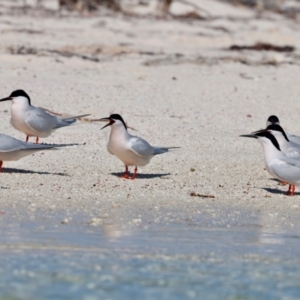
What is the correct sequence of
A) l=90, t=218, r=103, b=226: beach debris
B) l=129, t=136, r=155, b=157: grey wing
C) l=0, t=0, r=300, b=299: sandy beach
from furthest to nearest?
l=129, t=136, r=155, b=157: grey wing, l=0, t=0, r=300, b=299: sandy beach, l=90, t=218, r=103, b=226: beach debris

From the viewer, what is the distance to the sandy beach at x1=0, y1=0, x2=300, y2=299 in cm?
716

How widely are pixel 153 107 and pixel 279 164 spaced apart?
346cm

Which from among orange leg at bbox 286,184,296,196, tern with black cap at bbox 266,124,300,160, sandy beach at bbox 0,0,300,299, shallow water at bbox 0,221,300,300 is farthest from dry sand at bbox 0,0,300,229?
shallow water at bbox 0,221,300,300

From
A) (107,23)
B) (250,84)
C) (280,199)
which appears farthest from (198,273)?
(107,23)

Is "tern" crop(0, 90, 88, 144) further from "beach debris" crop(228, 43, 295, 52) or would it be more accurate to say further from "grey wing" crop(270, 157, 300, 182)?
"beach debris" crop(228, 43, 295, 52)

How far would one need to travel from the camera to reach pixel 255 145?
9.79m

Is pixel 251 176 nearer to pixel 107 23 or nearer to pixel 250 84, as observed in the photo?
pixel 250 84

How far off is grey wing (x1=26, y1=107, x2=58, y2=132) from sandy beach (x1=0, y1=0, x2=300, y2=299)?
29cm

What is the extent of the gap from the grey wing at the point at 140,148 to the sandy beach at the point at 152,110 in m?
0.22

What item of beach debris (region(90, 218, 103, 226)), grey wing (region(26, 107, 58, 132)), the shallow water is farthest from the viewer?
grey wing (region(26, 107, 58, 132))

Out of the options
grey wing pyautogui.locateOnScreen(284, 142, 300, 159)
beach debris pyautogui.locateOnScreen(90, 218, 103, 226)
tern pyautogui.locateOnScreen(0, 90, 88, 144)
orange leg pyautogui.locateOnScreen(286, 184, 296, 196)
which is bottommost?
beach debris pyautogui.locateOnScreen(90, 218, 103, 226)

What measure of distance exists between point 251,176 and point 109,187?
1364mm

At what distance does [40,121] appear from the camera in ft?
30.0

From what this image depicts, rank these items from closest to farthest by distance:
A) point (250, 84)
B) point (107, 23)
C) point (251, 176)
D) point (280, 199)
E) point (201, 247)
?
point (201, 247) → point (280, 199) → point (251, 176) → point (250, 84) → point (107, 23)
